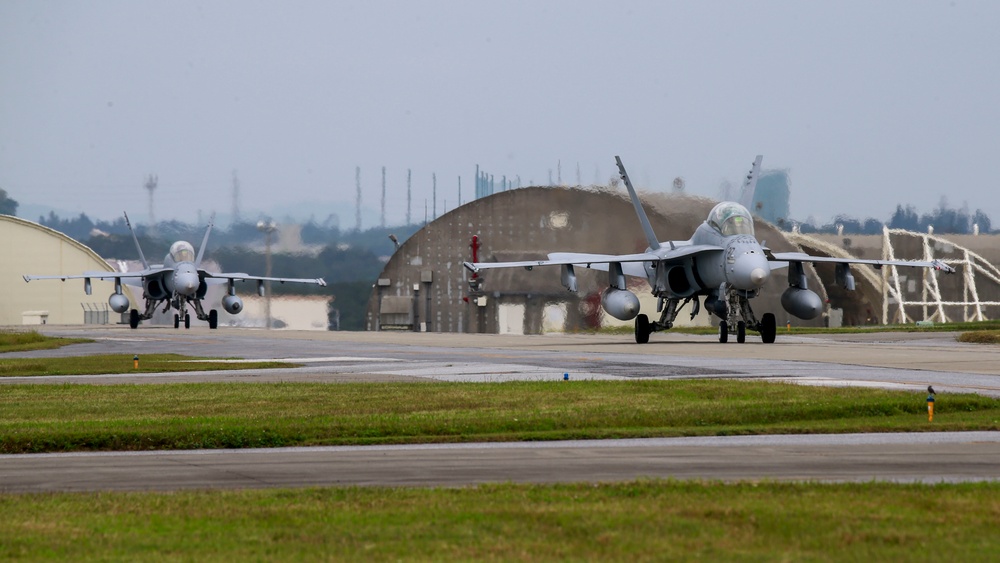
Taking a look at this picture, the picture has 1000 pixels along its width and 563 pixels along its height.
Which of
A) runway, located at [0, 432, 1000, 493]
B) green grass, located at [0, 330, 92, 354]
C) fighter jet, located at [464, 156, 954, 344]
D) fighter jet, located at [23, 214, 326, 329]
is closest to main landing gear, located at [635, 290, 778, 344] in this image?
fighter jet, located at [464, 156, 954, 344]

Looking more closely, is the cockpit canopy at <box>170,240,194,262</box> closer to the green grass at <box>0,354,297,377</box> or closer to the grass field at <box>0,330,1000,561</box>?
the green grass at <box>0,354,297,377</box>

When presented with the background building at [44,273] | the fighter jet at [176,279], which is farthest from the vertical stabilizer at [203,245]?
the background building at [44,273]

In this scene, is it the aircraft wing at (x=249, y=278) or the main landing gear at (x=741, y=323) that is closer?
the main landing gear at (x=741, y=323)

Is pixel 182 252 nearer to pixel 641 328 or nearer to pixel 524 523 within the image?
pixel 641 328

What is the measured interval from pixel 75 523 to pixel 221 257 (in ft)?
206

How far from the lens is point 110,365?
3241 cm

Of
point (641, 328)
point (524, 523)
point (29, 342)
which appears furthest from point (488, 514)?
point (29, 342)

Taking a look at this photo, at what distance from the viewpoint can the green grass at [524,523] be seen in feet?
26.0

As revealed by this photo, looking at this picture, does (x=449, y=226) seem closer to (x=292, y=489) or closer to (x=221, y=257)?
(x=221, y=257)

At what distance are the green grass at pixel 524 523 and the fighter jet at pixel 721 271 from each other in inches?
1132

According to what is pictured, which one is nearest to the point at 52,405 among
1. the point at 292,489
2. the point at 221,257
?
the point at 292,489

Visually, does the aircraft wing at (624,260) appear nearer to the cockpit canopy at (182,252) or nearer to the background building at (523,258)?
the background building at (523,258)

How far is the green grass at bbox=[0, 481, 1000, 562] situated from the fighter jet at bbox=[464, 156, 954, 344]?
94.4 feet

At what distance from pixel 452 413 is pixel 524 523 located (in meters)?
9.19
